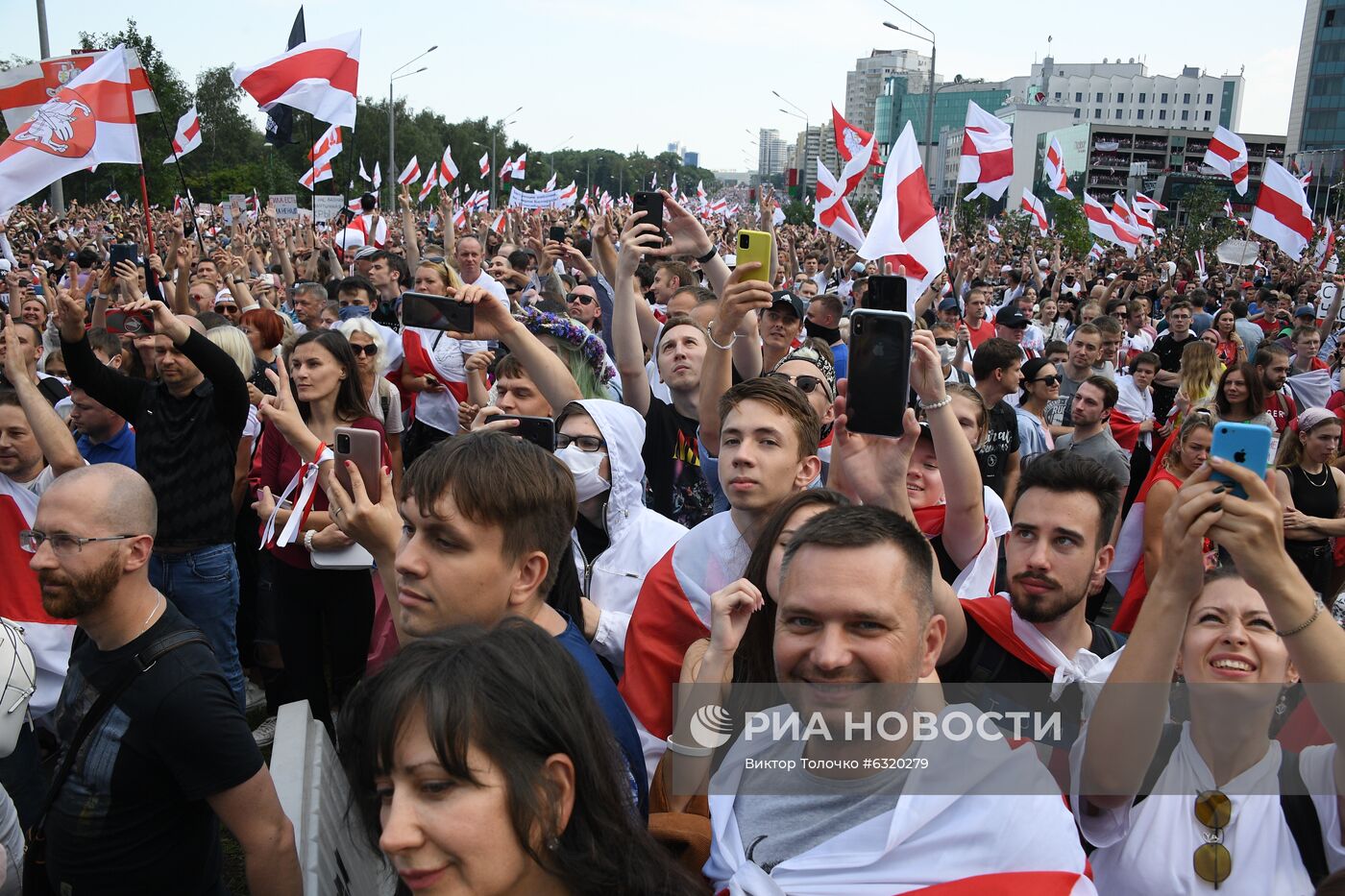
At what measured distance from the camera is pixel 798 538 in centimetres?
208

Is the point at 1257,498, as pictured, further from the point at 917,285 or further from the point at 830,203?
the point at 830,203

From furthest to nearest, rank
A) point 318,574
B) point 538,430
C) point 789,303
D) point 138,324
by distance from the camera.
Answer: point 789,303 < point 138,324 < point 318,574 < point 538,430

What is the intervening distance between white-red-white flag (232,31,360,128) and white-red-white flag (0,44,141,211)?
5.30ft

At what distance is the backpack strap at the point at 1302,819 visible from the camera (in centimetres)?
211

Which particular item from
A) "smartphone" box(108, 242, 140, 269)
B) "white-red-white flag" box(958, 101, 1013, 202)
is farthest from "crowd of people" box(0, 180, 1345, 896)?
"white-red-white flag" box(958, 101, 1013, 202)

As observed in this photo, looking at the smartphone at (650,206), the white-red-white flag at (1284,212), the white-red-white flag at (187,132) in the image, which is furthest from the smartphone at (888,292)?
the white-red-white flag at (187,132)

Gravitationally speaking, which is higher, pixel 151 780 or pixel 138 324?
pixel 138 324

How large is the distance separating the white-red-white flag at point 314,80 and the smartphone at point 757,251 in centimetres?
614

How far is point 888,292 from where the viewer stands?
3.84 m

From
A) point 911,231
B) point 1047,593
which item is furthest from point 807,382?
point 911,231

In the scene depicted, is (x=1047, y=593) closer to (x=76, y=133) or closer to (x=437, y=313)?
(x=437, y=313)

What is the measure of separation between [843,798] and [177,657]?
172 cm

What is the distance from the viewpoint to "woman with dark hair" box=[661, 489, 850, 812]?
91.1 inches

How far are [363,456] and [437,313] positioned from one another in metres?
1.25
